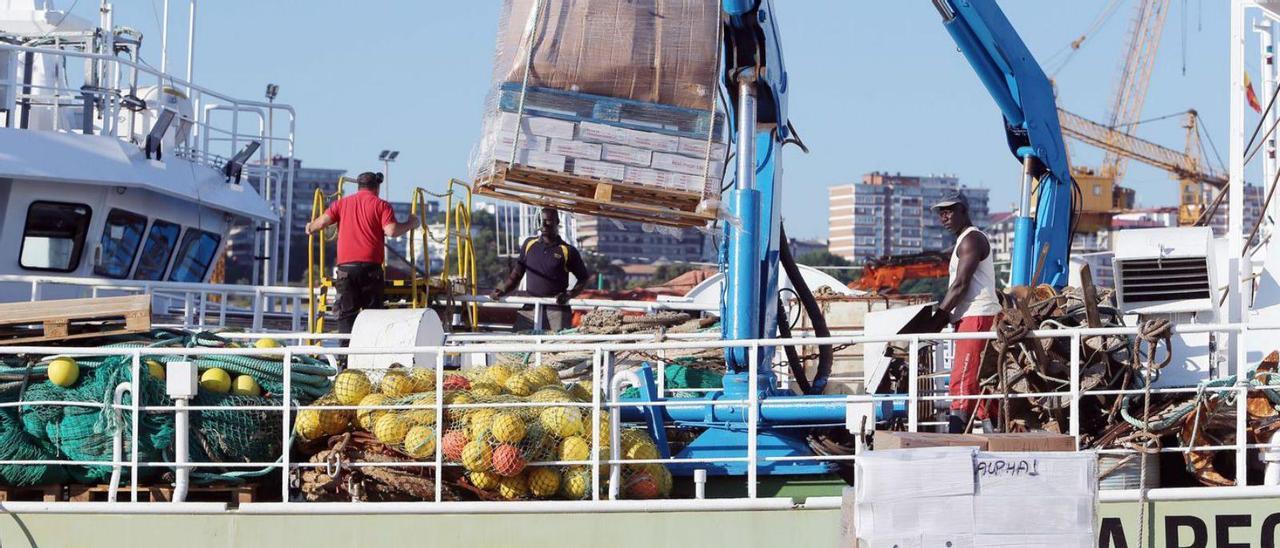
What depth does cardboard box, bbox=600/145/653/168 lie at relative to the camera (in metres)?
8.08

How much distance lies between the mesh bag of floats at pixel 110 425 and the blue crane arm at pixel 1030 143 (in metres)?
5.37

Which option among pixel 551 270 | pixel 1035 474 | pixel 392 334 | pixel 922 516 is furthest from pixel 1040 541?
pixel 551 270

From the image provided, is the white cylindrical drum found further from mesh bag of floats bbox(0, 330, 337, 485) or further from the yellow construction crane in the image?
the yellow construction crane

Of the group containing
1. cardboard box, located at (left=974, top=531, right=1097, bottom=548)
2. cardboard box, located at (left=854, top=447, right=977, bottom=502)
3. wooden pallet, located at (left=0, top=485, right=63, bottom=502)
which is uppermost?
cardboard box, located at (left=854, top=447, right=977, bottom=502)

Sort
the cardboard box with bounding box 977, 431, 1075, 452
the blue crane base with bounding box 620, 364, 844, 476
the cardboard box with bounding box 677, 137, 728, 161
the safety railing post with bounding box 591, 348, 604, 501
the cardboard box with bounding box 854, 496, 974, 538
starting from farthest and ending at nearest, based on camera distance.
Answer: the blue crane base with bounding box 620, 364, 844, 476
the cardboard box with bounding box 677, 137, 728, 161
the safety railing post with bounding box 591, 348, 604, 501
the cardboard box with bounding box 977, 431, 1075, 452
the cardboard box with bounding box 854, 496, 974, 538

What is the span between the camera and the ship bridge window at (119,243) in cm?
1321

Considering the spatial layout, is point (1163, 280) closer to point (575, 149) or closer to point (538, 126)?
point (575, 149)

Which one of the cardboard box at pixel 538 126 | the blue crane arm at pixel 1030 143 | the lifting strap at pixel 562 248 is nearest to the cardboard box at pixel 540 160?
the cardboard box at pixel 538 126

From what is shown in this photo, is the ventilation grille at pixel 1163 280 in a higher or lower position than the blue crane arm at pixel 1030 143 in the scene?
lower

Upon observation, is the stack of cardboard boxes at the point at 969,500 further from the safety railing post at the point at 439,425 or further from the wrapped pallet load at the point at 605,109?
the wrapped pallet load at the point at 605,109

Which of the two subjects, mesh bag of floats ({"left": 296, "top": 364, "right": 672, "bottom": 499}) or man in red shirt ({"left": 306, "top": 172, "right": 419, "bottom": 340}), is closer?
mesh bag of floats ({"left": 296, "top": 364, "right": 672, "bottom": 499})

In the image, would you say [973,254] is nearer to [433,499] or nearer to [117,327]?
[433,499]

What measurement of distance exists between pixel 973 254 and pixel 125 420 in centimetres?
454

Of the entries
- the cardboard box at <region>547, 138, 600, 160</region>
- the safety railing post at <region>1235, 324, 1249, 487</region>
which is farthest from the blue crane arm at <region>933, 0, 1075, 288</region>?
the cardboard box at <region>547, 138, 600, 160</region>
